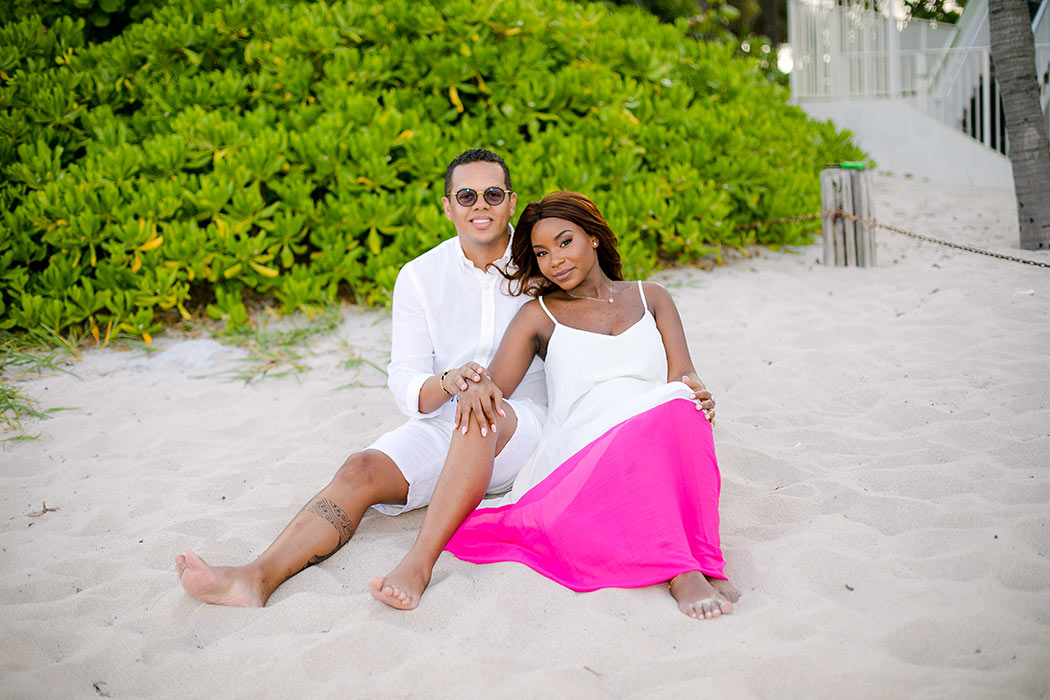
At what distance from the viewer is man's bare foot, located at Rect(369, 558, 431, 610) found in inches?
90.9

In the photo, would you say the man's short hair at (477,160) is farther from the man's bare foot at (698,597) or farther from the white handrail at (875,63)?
the white handrail at (875,63)

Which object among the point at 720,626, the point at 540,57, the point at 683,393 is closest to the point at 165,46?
the point at 540,57

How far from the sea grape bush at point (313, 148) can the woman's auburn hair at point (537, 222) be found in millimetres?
2116

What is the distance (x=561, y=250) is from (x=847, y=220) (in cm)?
342

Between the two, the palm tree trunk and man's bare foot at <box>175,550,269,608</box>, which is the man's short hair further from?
the palm tree trunk

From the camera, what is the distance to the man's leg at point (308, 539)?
7.75ft

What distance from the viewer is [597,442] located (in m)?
2.49

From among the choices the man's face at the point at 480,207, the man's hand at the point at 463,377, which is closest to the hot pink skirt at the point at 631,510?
the man's hand at the point at 463,377

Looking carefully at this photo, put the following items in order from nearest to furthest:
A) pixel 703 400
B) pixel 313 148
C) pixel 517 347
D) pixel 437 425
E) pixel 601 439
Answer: pixel 601 439, pixel 703 400, pixel 517 347, pixel 437 425, pixel 313 148

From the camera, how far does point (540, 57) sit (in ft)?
19.0

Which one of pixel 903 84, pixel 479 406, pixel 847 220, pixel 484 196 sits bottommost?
pixel 479 406

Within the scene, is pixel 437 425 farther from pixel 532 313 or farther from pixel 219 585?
pixel 219 585

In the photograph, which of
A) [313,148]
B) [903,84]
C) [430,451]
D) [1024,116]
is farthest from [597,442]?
[903,84]

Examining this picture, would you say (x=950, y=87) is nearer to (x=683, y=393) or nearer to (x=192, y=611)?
(x=683, y=393)
